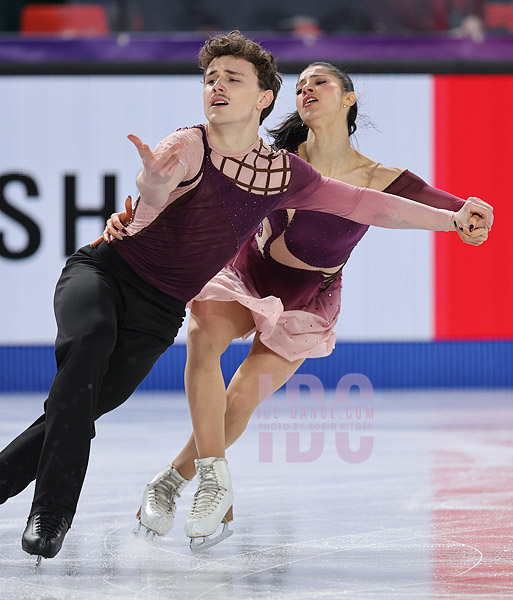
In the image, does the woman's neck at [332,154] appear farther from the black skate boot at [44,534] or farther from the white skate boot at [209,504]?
the black skate boot at [44,534]

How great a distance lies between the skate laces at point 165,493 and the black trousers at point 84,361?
37 cm

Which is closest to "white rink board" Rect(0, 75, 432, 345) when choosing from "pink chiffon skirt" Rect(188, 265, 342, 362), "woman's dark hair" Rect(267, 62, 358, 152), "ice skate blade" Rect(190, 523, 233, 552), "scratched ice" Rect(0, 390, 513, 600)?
"scratched ice" Rect(0, 390, 513, 600)

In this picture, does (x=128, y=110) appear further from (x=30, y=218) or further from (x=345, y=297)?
(x=345, y=297)

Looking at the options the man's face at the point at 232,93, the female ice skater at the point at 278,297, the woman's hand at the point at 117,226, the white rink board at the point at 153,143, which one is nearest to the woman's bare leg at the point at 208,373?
the female ice skater at the point at 278,297

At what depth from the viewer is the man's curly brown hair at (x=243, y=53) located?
2.41m

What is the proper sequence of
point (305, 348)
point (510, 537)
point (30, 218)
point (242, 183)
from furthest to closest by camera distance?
1. point (30, 218)
2. point (305, 348)
3. point (510, 537)
4. point (242, 183)

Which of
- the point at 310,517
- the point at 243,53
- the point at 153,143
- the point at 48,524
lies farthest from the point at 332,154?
the point at 153,143

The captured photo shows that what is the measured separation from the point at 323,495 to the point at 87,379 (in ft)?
4.21

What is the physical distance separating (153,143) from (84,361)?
395 cm

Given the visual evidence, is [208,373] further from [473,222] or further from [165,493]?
[473,222]

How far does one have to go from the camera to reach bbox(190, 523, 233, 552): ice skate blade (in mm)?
2393

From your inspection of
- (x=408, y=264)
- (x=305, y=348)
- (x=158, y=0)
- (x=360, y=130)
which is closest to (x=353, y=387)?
(x=408, y=264)

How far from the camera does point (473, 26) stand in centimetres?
595

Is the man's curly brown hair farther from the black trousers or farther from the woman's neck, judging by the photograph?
the black trousers
